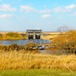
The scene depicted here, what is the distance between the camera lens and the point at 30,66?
34.7 ft

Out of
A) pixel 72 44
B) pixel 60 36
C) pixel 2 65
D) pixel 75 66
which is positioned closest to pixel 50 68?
pixel 75 66

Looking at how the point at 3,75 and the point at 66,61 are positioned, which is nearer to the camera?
the point at 3,75

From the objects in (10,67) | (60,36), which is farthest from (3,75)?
(60,36)

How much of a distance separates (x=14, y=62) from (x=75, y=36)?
24195 millimetres

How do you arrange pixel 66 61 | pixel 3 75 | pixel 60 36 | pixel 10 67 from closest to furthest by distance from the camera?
pixel 3 75 → pixel 10 67 → pixel 66 61 → pixel 60 36

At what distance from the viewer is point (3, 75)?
846cm

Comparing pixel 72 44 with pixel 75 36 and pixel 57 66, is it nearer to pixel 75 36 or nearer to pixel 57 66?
pixel 75 36

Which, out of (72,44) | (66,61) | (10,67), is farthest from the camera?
(72,44)

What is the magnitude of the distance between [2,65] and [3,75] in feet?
6.15

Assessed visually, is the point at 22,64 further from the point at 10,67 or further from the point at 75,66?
the point at 75,66

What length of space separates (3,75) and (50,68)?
8.63 feet

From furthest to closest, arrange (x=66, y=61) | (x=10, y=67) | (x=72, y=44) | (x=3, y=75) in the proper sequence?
(x=72, y=44) < (x=66, y=61) < (x=10, y=67) < (x=3, y=75)

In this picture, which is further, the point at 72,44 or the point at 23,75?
the point at 72,44

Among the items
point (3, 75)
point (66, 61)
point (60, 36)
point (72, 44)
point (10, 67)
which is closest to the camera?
point (3, 75)
